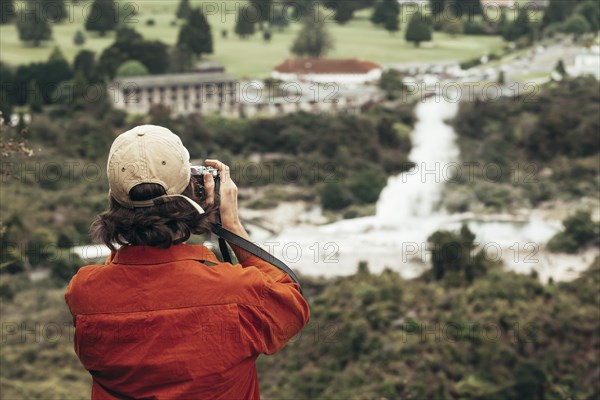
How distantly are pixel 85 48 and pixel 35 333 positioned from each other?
26427mm

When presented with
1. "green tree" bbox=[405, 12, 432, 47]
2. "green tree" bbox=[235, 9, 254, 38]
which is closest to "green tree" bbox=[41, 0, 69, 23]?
"green tree" bbox=[235, 9, 254, 38]

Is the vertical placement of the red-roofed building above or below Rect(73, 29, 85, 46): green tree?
below

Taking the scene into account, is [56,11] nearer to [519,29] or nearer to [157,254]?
[519,29]

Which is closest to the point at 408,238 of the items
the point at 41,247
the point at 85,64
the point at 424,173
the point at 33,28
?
the point at 424,173

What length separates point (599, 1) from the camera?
43000mm

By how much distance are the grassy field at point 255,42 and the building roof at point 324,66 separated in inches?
31.9

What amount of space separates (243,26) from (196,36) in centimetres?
299

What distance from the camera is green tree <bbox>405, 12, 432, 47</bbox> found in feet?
147

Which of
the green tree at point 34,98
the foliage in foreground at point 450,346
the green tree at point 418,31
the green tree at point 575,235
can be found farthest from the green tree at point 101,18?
the foliage in foreground at point 450,346

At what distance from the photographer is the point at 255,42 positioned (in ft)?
152

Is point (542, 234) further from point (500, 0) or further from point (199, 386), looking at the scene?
point (500, 0)

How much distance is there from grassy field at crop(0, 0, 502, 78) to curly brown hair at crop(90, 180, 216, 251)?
38451mm

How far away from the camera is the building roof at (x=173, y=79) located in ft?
127

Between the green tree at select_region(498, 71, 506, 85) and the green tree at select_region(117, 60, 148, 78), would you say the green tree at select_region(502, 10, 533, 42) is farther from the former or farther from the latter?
the green tree at select_region(117, 60, 148, 78)
